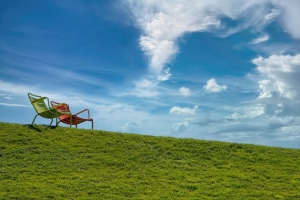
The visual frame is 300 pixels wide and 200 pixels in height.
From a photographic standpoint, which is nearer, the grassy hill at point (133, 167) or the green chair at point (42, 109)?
the grassy hill at point (133, 167)

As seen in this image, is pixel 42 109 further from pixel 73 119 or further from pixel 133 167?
pixel 133 167

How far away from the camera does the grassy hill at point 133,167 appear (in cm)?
1039

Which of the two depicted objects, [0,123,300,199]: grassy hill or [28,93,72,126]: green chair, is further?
[28,93,72,126]: green chair

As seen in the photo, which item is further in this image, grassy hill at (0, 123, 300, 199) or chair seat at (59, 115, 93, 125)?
chair seat at (59, 115, 93, 125)

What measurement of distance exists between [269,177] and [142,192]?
14.8 feet

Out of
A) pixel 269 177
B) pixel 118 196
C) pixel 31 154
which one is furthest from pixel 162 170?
pixel 31 154

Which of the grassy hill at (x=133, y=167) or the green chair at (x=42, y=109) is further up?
the green chair at (x=42, y=109)

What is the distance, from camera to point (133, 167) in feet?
39.9

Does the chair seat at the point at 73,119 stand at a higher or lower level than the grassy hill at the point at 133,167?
higher

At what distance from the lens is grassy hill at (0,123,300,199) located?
10.4 m

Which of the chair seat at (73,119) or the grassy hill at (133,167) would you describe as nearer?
the grassy hill at (133,167)

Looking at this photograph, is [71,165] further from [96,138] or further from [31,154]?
[96,138]

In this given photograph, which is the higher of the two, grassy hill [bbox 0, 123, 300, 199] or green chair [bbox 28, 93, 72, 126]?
green chair [bbox 28, 93, 72, 126]

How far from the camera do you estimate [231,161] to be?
13.4m
